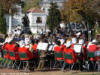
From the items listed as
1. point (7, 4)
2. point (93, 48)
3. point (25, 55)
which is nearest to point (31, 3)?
point (7, 4)

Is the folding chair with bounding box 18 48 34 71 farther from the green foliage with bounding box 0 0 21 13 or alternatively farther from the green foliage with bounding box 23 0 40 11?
the green foliage with bounding box 23 0 40 11

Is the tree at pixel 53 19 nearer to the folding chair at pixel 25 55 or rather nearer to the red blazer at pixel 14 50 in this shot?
the red blazer at pixel 14 50

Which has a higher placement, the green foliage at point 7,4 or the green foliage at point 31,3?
the green foliage at point 31,3

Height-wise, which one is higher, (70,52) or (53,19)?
(53,19)

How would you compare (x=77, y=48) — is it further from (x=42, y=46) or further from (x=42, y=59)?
(x=42, y=59)

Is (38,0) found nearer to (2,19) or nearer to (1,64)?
(2,19)

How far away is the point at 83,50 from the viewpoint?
14.5 m

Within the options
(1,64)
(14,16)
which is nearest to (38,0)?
(14,16)

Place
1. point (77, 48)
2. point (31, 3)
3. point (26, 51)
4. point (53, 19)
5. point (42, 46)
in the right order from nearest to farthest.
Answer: point (77, 48) < point (26, 51) < point (42, 46) < point (53, 19) < point (31, 3)

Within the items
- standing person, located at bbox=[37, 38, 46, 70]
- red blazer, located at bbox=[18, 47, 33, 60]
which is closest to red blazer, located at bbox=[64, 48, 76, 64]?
standing person, located at bbox=[37, 38, 46, 70]

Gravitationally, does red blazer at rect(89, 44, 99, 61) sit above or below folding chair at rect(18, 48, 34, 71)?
above

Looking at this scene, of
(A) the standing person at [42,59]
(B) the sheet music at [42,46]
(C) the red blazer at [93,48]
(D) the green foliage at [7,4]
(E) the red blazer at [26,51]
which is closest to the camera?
(C) the red blazer at [93,48]

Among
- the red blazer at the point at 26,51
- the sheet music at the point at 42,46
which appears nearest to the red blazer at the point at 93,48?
the sheet music at the point at 42,46

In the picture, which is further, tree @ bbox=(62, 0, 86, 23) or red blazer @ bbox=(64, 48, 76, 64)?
tree @ bbox=(62, 0, 86, 23)
